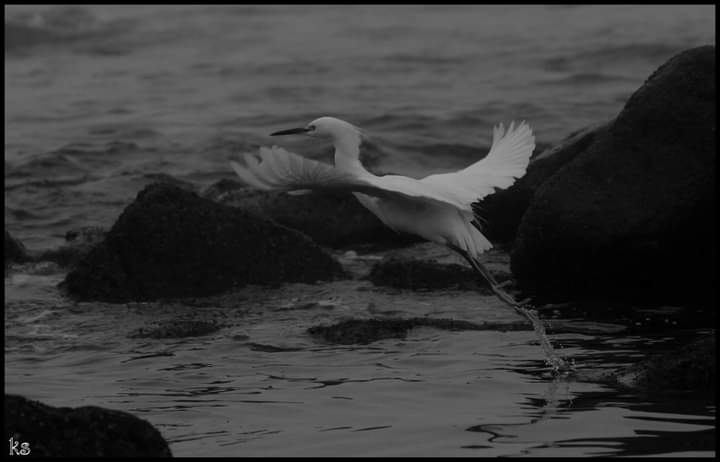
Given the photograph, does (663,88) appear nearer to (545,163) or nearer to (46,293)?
(545,163)

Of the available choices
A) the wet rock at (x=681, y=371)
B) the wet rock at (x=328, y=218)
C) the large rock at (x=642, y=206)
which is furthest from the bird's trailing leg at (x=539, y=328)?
the wet rock at (x=328, y=218)

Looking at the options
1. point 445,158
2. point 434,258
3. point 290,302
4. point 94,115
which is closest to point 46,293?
point 290,302

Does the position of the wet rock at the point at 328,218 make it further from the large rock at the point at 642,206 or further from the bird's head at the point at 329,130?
the bird's head at the point at 329,130

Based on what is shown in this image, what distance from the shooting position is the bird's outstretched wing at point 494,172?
7195mm

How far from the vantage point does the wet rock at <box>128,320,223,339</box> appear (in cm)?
791

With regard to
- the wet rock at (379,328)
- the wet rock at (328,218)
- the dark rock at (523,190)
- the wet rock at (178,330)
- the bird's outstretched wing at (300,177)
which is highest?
the bird's outstretched wing at (300,177)

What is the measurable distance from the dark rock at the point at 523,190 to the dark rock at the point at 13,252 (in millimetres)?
3737

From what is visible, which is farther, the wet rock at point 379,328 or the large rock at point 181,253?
the large rock at point 181,253

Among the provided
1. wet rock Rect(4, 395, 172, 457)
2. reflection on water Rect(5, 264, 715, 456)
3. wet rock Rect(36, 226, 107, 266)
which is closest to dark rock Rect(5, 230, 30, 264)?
wet rock Rect(36, 226, 107, 266)

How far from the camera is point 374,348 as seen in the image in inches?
291

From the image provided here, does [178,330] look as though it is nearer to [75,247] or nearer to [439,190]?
[439,190]

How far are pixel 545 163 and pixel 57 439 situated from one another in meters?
5.99

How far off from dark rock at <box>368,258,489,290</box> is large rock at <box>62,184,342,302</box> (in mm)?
552

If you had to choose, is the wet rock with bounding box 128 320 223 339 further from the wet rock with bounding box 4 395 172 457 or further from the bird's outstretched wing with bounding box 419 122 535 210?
the wet rock with bounding box 4 395 172 457
